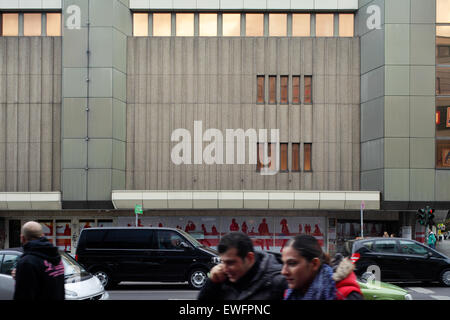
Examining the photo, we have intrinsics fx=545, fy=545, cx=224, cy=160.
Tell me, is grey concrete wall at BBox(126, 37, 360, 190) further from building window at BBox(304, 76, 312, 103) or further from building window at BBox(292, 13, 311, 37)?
building window at BBox(292, 13, 311, 37)

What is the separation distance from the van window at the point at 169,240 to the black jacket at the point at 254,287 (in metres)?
12.6

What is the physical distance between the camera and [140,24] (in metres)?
31.0

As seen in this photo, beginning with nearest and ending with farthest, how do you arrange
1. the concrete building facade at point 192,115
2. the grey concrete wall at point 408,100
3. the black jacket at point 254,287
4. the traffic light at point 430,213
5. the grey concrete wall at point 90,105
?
1. the black jacket at point 254,287
2. the traffic light at point 430,213
3. the grey concrete wall at point 408,100
4. the grey concrete wall at point 90,105
5. the concrete building facade at point 192,115

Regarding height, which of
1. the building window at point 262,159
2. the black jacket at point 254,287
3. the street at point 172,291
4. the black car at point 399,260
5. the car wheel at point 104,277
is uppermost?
the building window at point 262,159

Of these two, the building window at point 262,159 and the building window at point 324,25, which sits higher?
the building window at point 324,25

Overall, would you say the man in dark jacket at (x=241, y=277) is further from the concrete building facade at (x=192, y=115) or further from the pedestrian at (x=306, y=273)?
the concrete building facade at (x=192, y=115)

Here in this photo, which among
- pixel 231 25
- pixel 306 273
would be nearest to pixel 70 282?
pixel 306 273

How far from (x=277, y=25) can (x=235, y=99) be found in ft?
16.0

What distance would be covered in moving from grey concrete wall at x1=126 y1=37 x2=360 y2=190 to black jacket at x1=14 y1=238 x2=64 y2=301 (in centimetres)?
2464

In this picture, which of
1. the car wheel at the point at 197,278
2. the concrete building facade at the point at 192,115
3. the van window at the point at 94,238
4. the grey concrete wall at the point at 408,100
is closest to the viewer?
the car wheel at the point at 197,278

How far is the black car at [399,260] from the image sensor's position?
55.9 feet

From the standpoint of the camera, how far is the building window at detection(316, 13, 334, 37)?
30.9 meters

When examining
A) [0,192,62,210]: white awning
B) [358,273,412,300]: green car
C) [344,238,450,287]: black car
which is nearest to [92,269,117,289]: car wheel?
[344,238,450,287]: black car

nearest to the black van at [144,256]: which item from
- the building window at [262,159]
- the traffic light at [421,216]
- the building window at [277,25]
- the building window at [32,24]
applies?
the building window at [262,159]
